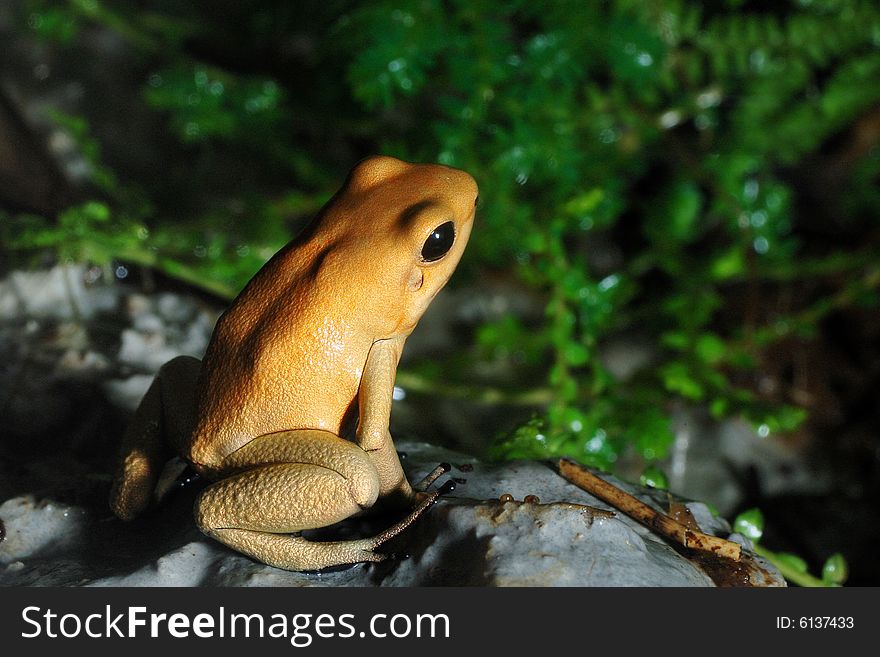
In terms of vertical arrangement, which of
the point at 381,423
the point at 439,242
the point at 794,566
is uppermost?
the point at 439,242

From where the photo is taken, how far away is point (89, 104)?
372 cm

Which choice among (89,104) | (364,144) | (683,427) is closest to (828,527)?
(683,427)

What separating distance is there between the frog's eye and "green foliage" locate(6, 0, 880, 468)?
705 mm

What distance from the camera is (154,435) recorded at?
1795mm

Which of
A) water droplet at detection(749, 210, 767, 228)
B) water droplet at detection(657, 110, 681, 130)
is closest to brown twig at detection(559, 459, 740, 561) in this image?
water droplet at detection(749, 210, 767, 228)

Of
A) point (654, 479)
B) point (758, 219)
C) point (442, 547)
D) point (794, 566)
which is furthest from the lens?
point (758, 219)

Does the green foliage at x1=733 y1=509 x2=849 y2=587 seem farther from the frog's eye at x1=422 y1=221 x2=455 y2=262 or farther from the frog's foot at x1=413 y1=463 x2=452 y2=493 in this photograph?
the frog's eye at x1=422 y1=221 x2=455 y2=262

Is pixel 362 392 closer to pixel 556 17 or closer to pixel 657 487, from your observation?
pixel 657 487

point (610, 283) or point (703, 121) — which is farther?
point (703, 121)

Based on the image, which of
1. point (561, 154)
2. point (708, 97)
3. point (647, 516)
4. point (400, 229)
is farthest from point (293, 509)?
point (708, 97)

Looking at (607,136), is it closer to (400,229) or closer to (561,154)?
(561,154)

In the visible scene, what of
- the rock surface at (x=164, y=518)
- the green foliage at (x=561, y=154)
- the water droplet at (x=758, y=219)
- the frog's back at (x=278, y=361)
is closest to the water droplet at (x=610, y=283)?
the green foliage at (x=561, y=154)

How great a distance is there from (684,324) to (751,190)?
28.8 inches

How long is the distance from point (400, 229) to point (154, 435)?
732mm
